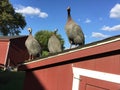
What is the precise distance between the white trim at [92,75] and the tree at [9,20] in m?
40.2

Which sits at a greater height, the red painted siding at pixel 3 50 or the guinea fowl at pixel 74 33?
the red painted siding at pixel 3 50

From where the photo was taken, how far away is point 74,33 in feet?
22.5

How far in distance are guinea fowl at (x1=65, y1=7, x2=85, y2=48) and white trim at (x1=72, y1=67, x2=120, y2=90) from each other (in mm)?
1962

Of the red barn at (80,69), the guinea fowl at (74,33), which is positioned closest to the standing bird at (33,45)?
the guinea fowl at (74,33)

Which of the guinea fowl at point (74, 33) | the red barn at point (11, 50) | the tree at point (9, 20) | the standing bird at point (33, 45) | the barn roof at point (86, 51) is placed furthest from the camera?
the tree at point (9, 20)

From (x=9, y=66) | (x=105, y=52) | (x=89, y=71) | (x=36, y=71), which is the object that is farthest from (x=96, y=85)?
(x=9, y=66)

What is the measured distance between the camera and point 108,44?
4164 millimetres

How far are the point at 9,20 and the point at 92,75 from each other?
42234 millimetres

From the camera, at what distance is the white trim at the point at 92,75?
4101mm

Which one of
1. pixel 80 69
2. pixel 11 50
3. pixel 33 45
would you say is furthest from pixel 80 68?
pixel 11 50

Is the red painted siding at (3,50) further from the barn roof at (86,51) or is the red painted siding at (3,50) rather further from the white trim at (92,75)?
the white trim at (92,75)

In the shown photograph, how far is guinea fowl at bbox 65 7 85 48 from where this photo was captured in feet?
22.4

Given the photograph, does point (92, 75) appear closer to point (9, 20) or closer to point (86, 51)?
point (86, 51)

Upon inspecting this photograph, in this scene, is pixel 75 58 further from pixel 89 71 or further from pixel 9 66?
pixel 9 66
